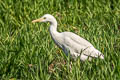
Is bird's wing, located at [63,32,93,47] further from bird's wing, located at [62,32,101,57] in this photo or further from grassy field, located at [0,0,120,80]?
grassy field, located at [0,0,120,80]

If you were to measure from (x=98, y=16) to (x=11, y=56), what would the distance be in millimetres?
2892

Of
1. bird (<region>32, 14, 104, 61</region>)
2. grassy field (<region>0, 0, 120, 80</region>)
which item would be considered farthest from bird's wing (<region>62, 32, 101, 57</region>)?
grassy field (<region>0, 0, 120, 80</region>)

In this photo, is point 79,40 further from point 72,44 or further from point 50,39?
point 50,39

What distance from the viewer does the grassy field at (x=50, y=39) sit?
480 centimetres

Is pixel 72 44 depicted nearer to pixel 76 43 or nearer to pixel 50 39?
pixel 76 43

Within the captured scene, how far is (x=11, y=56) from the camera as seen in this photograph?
530 cm

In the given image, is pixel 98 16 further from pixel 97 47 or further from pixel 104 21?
pixel 97 47

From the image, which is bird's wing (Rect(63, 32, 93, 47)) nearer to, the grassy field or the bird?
the bird

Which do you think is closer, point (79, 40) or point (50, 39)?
point (79, 40)

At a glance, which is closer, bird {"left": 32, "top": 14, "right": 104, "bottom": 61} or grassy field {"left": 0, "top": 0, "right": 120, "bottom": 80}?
grassy field {"left": 0, "top": 0, "right": 120, "bottom": 80}

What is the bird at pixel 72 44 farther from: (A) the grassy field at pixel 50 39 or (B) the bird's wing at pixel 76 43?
(A) the grassy field at pixel 50 39

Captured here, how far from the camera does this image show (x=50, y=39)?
6430 millimetres

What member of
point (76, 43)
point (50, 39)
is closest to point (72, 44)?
point (76, 43)

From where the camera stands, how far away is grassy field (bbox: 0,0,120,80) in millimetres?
4797
